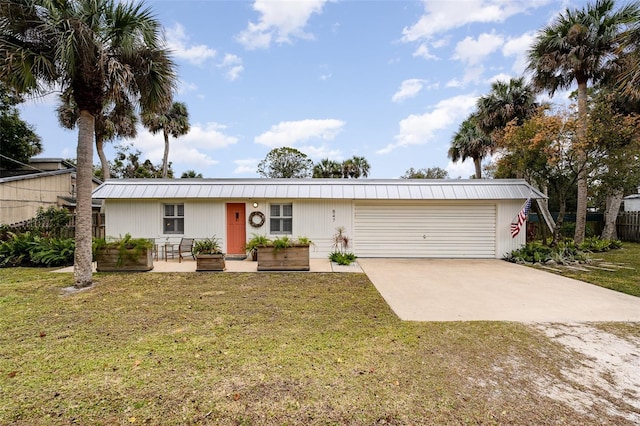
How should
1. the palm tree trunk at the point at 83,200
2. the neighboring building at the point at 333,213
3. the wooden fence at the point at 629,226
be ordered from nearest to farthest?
the palm tree trunk at the point at 83,200 < the neighboring building at the point at 333,213 < the wooden fence at the point at 629,226

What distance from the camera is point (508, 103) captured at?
1521cm

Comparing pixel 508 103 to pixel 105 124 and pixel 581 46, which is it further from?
pixel 105 124

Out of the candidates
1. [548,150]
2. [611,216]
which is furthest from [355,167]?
[548,150]

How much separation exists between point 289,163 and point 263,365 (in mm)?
29137

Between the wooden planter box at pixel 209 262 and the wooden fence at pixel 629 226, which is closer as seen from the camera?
the wooden planter box at pixel 209 262

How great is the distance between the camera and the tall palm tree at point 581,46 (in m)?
10.8

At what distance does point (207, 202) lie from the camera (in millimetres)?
10391

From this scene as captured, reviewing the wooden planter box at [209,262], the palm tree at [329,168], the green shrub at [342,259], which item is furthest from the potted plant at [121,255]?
the palm tree at [329,168]

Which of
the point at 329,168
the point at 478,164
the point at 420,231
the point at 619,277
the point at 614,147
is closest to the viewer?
the point at 619,277

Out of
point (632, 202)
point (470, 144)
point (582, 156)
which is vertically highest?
point (470, 144)

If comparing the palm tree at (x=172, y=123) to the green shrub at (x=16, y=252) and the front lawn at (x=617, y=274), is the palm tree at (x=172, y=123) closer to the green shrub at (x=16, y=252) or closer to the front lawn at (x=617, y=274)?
the green shrub at (x=16, y=252)

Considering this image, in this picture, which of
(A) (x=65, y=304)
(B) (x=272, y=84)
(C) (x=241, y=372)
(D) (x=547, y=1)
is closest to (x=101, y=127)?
(B) (x=272, y=84)

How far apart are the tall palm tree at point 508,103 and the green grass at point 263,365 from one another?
14406 mm

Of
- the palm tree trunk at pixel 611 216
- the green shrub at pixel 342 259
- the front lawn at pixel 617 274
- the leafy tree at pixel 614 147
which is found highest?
the leafy tree at pixel 614 147
